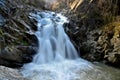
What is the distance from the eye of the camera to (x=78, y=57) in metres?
12.0

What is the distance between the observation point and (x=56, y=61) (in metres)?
11.0

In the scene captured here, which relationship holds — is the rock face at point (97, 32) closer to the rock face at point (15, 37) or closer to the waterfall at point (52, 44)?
the waterfall at point (52, 44)

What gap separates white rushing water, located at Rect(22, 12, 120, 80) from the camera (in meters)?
8.77

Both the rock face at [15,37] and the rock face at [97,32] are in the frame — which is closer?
the rock face at [15,37]

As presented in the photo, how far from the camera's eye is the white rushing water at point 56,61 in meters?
8.77

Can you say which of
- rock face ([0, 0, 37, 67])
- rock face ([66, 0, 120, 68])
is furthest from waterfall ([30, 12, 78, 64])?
rock face ([66, 0, 120, 68])

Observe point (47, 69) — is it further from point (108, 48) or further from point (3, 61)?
point (108, 48)

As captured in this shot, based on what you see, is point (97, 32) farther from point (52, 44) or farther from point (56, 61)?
point (56, 61)

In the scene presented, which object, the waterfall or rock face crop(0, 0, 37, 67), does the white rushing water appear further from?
rock face crop(0, 0, 37, 67)

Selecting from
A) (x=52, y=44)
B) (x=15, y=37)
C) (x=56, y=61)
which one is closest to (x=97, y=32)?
(x=52, y=44)

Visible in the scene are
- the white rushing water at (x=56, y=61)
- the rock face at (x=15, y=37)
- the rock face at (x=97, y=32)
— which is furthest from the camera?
the rock face at (x=97, y=32)

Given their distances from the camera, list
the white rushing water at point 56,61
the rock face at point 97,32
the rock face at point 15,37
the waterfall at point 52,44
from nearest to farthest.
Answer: the white rushing water at point 56,61
the rock face at point 15,37
the rock face at point 97,32
the waterfall at point 52,44

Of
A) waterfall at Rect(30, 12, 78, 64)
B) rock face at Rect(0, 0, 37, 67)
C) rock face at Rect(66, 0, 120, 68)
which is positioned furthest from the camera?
waterfall at Rect(30, 12, 78, 64)

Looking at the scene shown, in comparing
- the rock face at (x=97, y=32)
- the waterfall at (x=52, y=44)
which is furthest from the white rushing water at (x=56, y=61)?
the rock face at (x=97, y=32)
